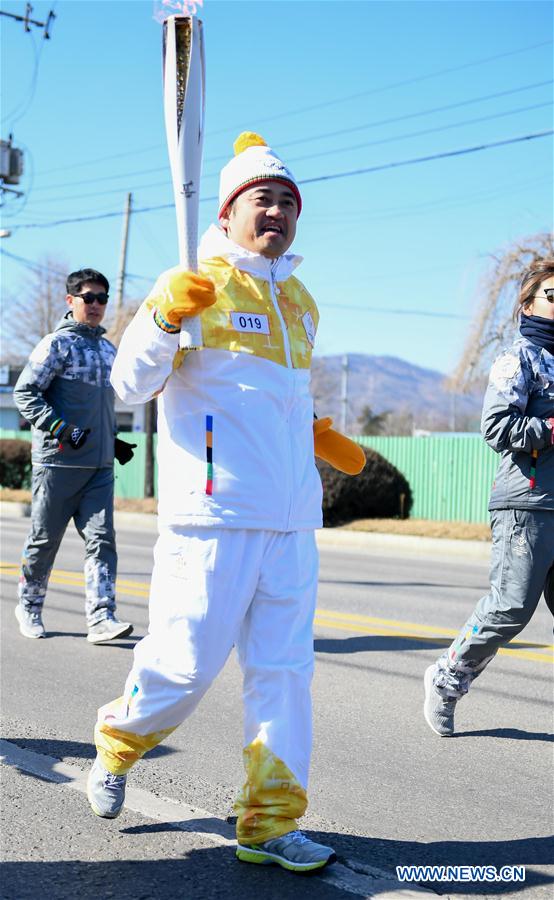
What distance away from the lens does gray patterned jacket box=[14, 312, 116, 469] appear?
7.13 m

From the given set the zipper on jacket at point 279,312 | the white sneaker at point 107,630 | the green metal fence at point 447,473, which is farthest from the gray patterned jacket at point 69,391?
the green metal fence at point 447,473

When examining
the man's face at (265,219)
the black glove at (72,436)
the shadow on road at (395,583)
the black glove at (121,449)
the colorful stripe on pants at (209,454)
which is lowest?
the shadow on road at (395,583)

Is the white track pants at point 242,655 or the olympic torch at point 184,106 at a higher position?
the olympic torch at point 184,106

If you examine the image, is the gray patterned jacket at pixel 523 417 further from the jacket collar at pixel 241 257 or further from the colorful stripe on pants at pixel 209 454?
the colorful stripe on pants at pixel 209 454

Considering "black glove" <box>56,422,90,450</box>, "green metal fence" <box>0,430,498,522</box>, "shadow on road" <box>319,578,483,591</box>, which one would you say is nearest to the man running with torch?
"black glove" <box>56,422,90,450</box>

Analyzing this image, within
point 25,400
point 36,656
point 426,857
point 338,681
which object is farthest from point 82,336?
point 426,857

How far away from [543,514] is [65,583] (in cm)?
677

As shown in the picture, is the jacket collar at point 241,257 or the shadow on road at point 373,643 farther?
the shadow on road at point 373,643

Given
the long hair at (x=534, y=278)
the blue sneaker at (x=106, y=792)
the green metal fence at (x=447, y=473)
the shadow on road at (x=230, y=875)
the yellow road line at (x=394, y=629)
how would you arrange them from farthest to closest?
the green metal fence at (x=447, y=473), the yellow road line at (x=394, y=629), the long hair at (x=534, y=278), the blue sneaker at (x=106, y=792), the shadow on road at (x=230, y=875)

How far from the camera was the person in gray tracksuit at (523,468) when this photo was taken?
473 centimetres

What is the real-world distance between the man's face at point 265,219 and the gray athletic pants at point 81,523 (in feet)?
12.7

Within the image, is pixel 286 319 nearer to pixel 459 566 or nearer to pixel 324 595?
pixel 324 595

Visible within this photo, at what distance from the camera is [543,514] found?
187 inches

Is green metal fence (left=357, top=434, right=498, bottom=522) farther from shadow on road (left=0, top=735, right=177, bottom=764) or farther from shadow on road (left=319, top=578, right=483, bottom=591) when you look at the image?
shadow on road (left=0, top=735, right=177, bottom=764)
